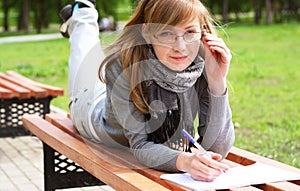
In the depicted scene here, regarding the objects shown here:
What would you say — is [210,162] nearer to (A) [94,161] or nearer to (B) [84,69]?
(A) [94,161]

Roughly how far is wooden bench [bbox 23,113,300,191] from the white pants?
0.10 meters

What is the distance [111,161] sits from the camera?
10.5 ft

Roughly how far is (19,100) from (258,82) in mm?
4994

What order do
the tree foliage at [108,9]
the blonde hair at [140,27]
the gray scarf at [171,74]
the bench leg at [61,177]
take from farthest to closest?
the tree foliage at [108,9] → the bench leg at [61,177] → the gray scarf at [171,74] → the blonde hair at [140,27]

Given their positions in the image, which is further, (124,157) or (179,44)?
(124,157)

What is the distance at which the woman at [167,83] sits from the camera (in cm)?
306

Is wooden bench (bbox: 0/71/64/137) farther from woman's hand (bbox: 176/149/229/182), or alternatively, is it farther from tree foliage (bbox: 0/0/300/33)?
tree foliage (bbox: 0/0/300/33)

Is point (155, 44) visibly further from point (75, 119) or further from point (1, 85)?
point (1, 85)

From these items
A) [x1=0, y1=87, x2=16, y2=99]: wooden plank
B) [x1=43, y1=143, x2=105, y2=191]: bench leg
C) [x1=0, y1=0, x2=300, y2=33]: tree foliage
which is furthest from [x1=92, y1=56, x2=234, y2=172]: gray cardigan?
[x1=0, y1=0, x2=300, y2=33]: tree foliage

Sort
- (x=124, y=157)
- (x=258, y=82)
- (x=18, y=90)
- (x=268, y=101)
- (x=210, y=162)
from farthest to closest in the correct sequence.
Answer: (x=258, y=82), (x=268, y=101), (x=18, y=90), (x=124, y=157), (x=210, y=162)

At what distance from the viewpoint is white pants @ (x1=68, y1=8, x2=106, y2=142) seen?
12.4 ft

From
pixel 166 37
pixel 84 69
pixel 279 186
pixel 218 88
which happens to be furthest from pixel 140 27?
pixel 84 69

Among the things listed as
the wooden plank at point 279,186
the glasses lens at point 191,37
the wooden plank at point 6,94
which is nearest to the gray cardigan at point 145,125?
the glasses lens at point 191,37

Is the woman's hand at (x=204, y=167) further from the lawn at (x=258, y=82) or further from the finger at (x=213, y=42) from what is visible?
the lawn at (x=258, y=82)
